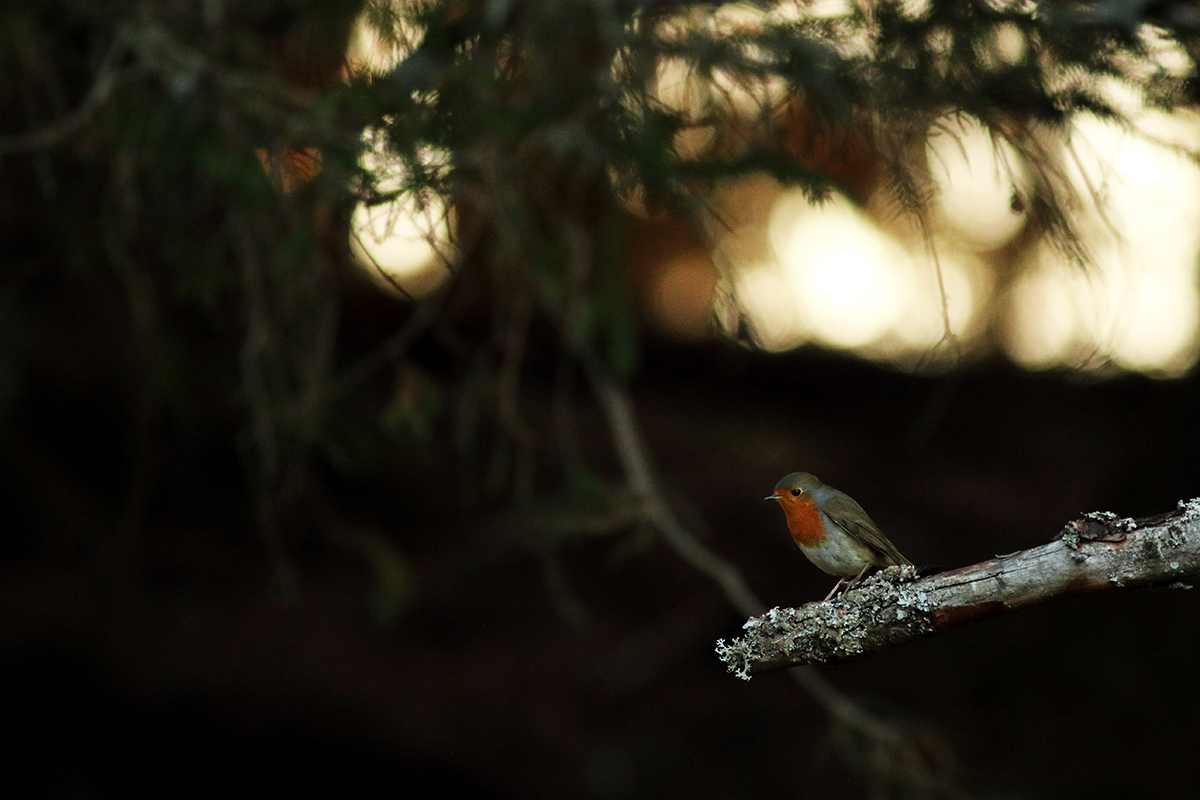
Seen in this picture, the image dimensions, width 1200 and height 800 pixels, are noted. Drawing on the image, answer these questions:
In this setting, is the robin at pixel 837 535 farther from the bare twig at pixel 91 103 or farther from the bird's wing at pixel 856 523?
the bare twig at pixel 91 103

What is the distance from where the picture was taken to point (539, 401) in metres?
7.52

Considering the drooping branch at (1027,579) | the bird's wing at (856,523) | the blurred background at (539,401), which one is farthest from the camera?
the blurred background at (539,401)

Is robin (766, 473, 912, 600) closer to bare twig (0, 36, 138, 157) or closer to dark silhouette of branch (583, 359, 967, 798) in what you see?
dark silhouette of branch (583, 359, 967, 798)

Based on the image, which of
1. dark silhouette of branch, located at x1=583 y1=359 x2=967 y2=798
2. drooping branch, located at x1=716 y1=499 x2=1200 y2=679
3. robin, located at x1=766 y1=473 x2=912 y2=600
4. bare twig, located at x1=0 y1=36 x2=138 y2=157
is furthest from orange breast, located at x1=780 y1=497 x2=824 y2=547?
bare twig, located at x1=0 y1=36 x2=138 y2=157

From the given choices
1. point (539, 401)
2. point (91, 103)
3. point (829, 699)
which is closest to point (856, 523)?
point (829, 699)

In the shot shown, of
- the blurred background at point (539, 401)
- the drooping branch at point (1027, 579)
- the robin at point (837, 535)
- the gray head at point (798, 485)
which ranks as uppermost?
the blurred background at point (539, 401)

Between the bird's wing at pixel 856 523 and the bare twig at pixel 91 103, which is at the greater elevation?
the bare twig at pixel 91 103

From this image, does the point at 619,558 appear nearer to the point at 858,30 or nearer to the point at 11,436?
the point at 858,30

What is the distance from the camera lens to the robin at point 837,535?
119 centimetres

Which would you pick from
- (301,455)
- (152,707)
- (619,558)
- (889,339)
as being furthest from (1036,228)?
(152,707)

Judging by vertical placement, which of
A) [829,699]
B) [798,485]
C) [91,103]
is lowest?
[798,485]

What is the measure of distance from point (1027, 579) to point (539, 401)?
6.54 meters

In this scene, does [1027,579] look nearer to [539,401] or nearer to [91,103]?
[91,103]

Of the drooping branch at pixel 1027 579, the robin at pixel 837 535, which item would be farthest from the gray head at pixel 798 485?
the drooping branch at pixel 1027 579
